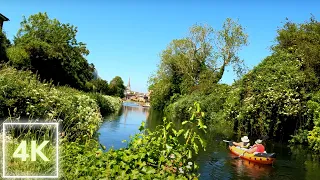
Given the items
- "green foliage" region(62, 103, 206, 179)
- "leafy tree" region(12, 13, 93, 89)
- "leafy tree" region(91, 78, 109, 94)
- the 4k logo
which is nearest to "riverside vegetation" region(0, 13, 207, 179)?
"green foliage" region(62, 103, 206, 179)

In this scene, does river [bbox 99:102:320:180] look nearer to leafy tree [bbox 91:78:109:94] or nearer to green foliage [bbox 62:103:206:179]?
green foliage [bbox 62:103:206:179]

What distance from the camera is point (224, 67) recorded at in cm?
4591

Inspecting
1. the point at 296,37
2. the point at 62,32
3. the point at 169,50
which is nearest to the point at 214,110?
the point at 296,37

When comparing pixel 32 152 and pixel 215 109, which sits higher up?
pixel 215 109

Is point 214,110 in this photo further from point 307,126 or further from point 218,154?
point 218,154

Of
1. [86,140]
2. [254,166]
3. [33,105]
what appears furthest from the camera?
[254,166]

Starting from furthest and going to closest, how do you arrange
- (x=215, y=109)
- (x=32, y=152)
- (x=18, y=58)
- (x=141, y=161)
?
1. (x=215, y=109)
2. (x=18, y=58)
3. (x=32, y=152)
4. (x=141, y=161)

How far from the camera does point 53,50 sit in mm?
38094

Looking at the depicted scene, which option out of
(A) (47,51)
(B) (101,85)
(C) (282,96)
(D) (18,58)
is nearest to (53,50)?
(A) (47,51)

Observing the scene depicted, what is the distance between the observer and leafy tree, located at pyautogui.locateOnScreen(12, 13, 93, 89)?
117ft

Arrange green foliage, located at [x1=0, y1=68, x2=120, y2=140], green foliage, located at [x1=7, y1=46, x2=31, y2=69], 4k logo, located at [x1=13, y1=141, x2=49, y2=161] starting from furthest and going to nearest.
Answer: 1. green foliage, located at [x1=7, y1=46, x2=31, y2=69]
2. green foliage, located at [x1=0, y1=68, x2=120, y2=140]
3. 4k logo, located at [x1=13, y1=141, x2=49, y2=161]

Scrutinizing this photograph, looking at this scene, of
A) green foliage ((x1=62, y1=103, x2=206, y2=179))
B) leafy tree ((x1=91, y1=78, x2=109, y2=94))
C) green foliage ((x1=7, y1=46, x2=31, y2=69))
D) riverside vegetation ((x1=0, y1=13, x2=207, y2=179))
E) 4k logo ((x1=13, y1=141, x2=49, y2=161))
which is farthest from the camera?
leafy tree ((x1=91, y1=78, x2=109, y2=94))

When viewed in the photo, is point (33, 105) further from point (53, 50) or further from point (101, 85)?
point (101, 85)

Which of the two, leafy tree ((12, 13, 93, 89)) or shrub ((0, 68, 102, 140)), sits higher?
leafy tree ((12, 13, 93, 89))
